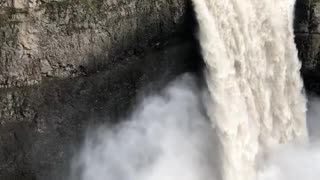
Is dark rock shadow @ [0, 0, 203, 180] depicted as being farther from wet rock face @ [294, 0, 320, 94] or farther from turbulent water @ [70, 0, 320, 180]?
wet rock face @ [294, 0, 320, 94]

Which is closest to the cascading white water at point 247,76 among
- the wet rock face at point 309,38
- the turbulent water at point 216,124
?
the turbulent water at point 216,124

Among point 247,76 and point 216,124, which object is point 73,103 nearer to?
point 216,124

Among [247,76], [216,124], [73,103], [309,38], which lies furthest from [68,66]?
[309,38]

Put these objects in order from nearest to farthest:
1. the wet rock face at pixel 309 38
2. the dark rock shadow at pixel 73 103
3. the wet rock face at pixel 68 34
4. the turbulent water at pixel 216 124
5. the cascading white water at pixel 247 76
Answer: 1. the wet rock face at pixel 68 34
2. the dark rock shadow at pixel 73 103
3. the turbulent water at pixel 216 124
4. the cascading white water at pixel 247 76
5. the wet rock face at pixel 309 38

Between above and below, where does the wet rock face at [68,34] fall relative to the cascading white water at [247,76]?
above

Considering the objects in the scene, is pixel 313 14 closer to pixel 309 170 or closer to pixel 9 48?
pixel 309 170

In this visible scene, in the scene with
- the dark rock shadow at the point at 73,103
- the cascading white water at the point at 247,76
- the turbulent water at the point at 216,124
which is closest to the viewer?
the dark rock shadow at the point at 73,103

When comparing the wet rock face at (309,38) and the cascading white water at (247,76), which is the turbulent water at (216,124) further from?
the wet rock face at (309,38)
